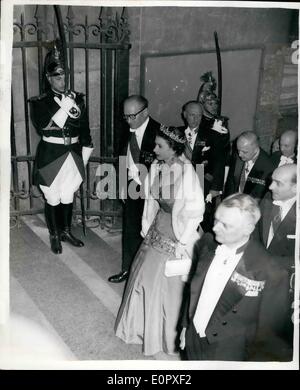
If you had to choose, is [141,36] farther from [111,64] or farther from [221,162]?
[221,162]

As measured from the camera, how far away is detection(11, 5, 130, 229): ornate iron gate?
4980mm

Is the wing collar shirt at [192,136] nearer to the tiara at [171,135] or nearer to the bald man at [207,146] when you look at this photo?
the bald man at [207,146]

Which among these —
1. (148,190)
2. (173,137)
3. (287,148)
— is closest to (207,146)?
(287,148)

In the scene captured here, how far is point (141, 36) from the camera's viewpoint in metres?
5.58

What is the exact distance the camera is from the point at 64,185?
5.23 metres

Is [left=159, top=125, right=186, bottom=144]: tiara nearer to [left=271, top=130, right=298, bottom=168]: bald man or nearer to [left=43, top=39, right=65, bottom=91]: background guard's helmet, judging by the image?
[left=271, top=130, right=298, bottom=168]: bald man

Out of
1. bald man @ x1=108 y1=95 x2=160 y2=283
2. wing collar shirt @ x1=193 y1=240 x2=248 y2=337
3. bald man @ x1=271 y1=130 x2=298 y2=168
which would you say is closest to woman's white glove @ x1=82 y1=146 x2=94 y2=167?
bald man @ x1=108 y1=95 x2=160 y2=283

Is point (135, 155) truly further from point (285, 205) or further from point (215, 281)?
point (215, 281)

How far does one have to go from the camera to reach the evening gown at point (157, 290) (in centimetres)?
385

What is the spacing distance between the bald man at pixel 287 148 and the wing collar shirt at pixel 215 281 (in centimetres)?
173

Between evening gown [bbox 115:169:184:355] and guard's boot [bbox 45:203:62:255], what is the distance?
1.54m

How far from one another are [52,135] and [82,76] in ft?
2.92

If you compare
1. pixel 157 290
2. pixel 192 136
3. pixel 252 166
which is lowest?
pixel 157 290

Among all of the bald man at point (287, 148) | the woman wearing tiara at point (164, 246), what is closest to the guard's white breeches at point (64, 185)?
the woman wearing tiara at point (164, 246)
